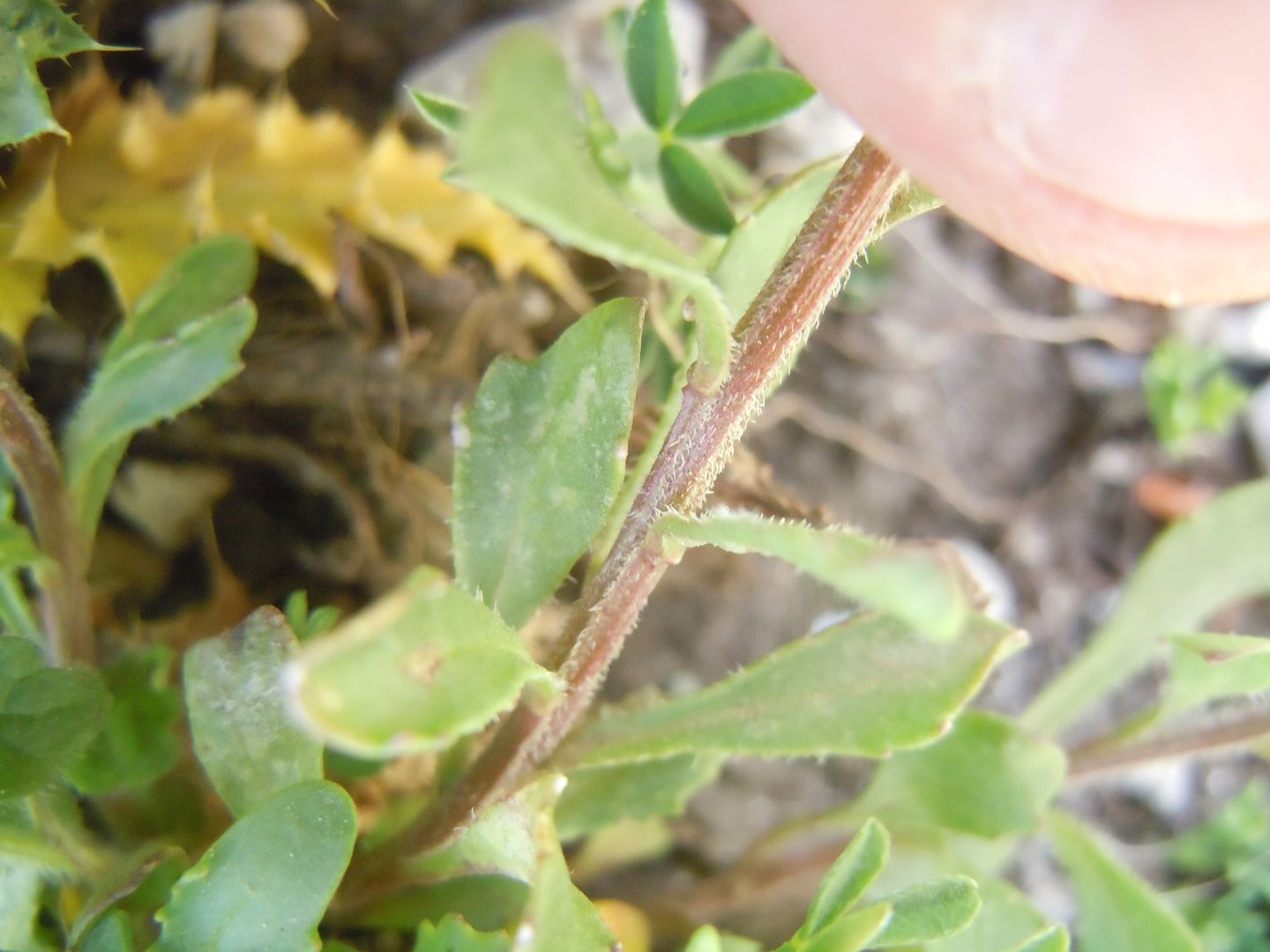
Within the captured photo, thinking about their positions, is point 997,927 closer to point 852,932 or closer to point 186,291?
point 852,932

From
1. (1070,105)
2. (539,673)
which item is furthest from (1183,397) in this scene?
(539,673)

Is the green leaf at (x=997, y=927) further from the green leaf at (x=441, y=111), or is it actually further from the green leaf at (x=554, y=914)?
the green leaf at (x=441, y=111)

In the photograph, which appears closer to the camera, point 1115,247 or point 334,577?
point 1115,247

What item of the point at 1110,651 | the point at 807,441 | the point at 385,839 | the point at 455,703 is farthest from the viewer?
the point at 807,441

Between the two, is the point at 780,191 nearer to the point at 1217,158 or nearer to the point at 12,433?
the point at 1217,158

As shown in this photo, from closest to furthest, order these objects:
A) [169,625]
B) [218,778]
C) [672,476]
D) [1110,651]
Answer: [672,476] < [218,778] < [169,625] < [1110,651]

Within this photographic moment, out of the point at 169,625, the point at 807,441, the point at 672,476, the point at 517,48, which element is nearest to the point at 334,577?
the point at 169,625
